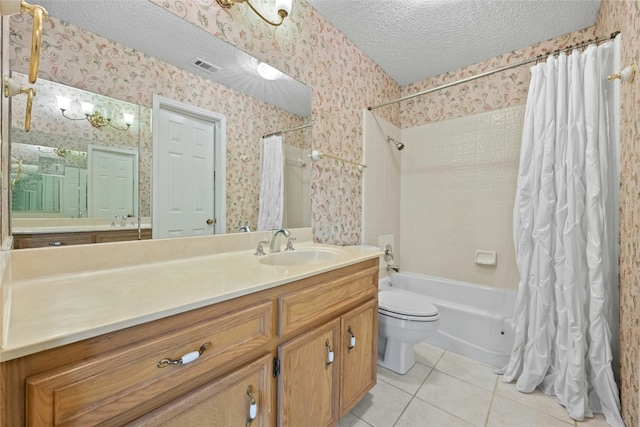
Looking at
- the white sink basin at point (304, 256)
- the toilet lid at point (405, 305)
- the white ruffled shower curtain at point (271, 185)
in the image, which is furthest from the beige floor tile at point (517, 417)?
the white ruffled shower curtain at point (271, 185)

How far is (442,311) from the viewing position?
212 centimetres

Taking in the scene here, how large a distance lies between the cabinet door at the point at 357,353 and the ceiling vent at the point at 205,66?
133 centimetres

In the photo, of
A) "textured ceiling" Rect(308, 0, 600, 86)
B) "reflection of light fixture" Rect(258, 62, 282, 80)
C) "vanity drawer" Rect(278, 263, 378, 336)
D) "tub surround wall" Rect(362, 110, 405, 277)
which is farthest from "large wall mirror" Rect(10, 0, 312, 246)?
"tub surround wall" Rect(362, 110, 405, 277)

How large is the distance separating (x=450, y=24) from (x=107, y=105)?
2141 mm

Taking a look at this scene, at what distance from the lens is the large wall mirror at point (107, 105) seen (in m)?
0.88

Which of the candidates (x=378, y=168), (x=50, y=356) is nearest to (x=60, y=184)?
(x=50, y=356)

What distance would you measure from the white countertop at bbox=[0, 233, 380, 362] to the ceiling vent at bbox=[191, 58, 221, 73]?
84 centimetres

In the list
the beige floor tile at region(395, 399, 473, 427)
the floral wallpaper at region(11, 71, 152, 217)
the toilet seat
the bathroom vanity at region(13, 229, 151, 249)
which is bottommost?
the beige floor tile at region(395, 399, 473, 427)

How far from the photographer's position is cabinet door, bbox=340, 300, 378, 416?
122 cm

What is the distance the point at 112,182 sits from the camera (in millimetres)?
1020

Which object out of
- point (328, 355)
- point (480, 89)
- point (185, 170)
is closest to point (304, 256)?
point (328, 355)

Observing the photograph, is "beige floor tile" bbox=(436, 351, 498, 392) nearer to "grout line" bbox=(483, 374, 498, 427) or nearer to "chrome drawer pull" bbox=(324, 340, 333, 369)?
"grout line" bbox=(483, 374, 498, 427)

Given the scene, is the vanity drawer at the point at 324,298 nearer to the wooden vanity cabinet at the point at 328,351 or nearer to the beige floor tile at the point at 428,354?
the wooden vanity cabinet at the point at 328,351

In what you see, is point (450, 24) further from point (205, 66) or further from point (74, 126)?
point (74, 126)
